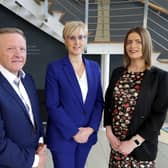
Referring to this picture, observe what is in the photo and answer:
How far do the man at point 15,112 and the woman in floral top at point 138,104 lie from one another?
49 cm

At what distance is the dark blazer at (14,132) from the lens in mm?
1084

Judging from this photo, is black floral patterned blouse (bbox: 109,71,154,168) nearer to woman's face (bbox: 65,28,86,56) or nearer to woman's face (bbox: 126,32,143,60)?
woman's face (bbox: 126,32,143,60)

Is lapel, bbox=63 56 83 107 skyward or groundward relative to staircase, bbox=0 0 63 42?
groundward

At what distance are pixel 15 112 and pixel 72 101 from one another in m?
0.49

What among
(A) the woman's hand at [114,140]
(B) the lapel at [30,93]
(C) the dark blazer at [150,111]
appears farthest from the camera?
(A) the woman's hand at [114,140]

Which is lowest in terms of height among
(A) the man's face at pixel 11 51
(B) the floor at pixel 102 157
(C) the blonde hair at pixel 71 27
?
(B) the floor at pixel 102 157

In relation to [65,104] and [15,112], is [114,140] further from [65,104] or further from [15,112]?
[15,112]

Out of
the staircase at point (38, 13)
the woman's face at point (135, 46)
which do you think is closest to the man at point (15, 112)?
the woman's face at point (135, 46)

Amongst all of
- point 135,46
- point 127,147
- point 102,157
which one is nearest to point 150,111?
point 127,147

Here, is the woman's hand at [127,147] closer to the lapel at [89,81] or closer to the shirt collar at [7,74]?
the lapel at [89,81]

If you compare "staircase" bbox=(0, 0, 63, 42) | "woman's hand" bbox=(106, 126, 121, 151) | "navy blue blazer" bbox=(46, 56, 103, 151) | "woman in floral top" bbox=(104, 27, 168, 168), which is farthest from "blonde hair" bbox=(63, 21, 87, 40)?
"staircase" bbox=(0, 0, 63, 42)

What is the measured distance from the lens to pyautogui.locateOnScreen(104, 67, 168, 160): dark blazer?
1.41m

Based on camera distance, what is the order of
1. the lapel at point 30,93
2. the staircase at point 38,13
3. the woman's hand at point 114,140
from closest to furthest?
1. the lapel at point 30,93
2. the woman's hand at point 114,140
3. the staircase at point 38,13

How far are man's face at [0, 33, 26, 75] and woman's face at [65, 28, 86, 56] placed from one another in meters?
0.39
